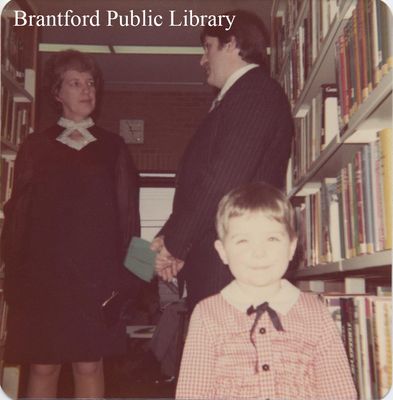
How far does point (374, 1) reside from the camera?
1197mm

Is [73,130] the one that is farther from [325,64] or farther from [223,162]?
[325,64]

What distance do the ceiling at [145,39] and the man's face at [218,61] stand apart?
157 centimetres

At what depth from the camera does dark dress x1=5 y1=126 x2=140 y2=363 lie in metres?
1.70

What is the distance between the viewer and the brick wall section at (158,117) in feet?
18.1

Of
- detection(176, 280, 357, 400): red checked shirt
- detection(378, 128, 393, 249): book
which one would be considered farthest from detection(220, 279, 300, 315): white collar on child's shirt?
detection(378, 128, 393, 249): book

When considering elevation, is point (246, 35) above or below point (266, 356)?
above

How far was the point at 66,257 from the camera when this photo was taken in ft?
5.65

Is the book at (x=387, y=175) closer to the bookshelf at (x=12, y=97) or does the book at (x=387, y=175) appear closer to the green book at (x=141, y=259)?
the green book at (x=141, y=259)

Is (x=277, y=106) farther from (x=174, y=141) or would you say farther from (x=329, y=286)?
(x=174, y=141)

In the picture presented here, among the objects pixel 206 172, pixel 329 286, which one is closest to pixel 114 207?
pixel 206 172

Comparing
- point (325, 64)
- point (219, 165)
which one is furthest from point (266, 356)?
point (325, 64)

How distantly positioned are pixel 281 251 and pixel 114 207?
89 cm

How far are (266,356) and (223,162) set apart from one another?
1.52 feet

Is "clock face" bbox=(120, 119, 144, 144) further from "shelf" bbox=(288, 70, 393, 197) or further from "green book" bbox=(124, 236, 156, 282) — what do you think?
"green book" bbox=(124, 236, 156, 282)
